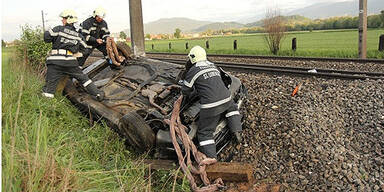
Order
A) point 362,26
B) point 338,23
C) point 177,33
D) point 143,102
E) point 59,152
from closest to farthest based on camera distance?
point 59,152
point 143,102
point 362,26
point 338,23
point 177,33

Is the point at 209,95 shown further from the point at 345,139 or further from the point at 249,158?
the point at 345,139

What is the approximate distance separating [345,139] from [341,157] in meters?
0.46

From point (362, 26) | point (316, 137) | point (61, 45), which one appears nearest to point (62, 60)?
point (61, 45)

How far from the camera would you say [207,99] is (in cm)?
398

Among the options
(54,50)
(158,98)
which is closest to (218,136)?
(158,98)

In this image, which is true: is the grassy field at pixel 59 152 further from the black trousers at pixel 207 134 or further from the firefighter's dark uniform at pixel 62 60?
the black trousers at pixel 207 134

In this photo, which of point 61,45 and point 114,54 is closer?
point 61,45

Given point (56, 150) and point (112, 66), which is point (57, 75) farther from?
point (56, 150)

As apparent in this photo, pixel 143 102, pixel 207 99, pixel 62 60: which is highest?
pixel 62 60

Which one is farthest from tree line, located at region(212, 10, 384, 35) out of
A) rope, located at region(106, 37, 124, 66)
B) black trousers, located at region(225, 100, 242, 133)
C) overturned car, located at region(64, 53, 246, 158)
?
black trousers, located at region(225, 100, 242, 133)

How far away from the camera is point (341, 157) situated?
3818 millimetres

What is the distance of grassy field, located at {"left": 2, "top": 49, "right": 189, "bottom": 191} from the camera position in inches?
99.4

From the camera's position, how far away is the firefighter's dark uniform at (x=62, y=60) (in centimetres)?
530

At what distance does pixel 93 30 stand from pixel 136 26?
7.69 feet
